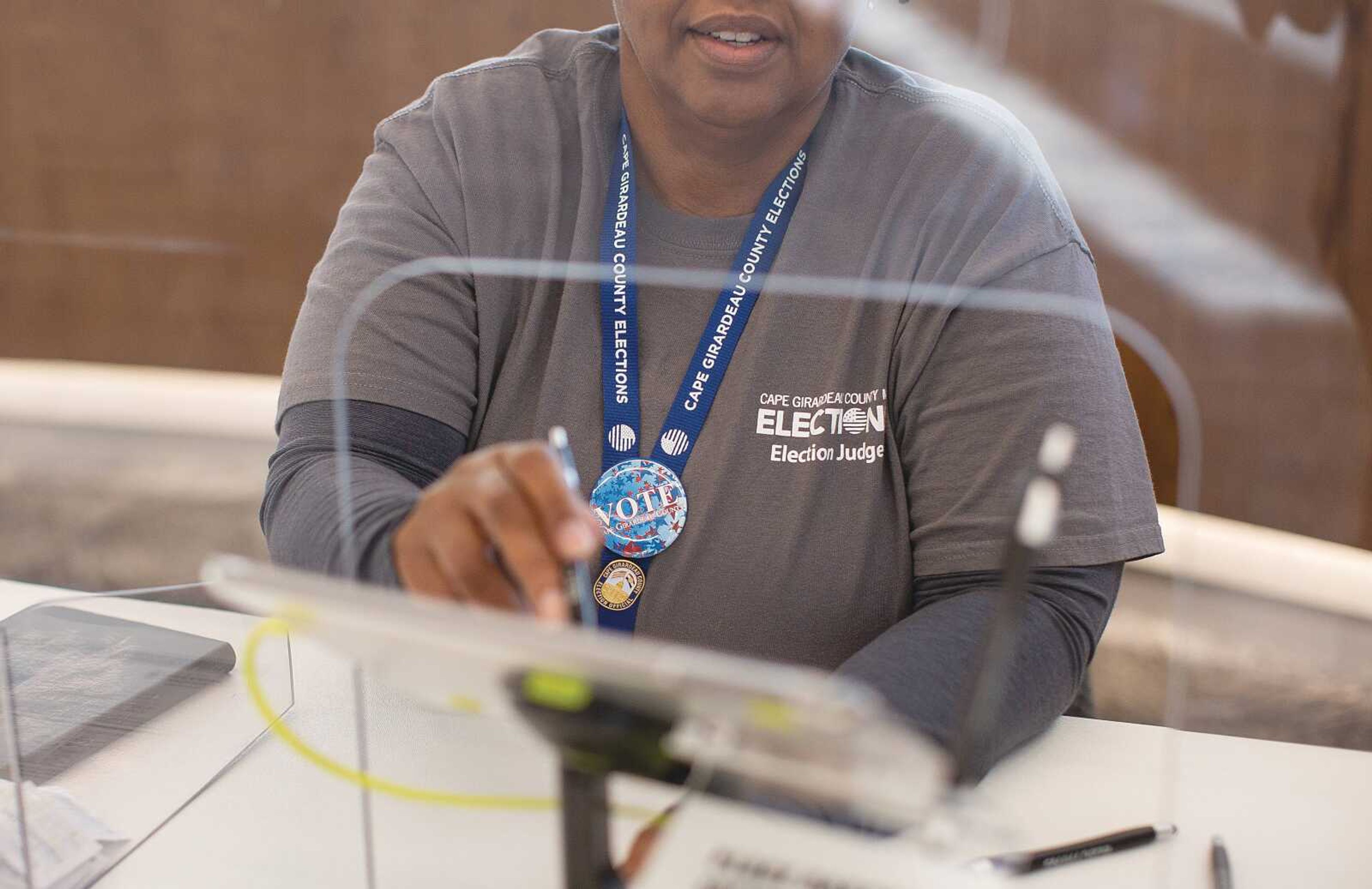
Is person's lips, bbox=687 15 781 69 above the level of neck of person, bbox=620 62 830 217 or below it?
above

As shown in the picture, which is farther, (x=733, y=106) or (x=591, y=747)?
(x=733, y=106)

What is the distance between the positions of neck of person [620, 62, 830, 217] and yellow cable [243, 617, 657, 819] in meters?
0.40

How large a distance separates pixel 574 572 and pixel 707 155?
1.33ft

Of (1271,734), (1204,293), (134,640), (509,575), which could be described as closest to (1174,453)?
(509,575)

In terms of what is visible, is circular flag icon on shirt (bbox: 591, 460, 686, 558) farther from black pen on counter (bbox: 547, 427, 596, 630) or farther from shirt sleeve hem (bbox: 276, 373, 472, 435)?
shirt sleeve hem (bbox: 276, 373, 472, 435)

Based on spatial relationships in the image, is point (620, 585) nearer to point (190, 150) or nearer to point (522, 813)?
point (522, 813)

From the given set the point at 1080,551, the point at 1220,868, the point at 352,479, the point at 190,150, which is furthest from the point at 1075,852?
the point at 190,150

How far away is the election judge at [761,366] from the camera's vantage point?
2.43 feet

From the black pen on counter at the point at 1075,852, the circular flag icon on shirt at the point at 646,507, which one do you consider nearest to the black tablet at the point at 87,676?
the circular flag icon on shirt at the point at 646,507

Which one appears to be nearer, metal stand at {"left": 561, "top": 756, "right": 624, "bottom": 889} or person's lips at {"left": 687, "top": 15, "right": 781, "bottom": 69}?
metal stand at {"left": 561, "top": 756, "right": 624, "bottom": 889}

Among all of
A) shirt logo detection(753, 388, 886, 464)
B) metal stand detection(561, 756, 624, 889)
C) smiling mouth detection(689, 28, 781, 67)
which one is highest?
smiling mouth detection(689, 28, 781, 67)

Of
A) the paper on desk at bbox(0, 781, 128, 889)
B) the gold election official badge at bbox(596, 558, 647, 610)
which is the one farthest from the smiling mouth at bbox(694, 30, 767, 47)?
the paper on desk at bbox(0, 781, 128, 889)

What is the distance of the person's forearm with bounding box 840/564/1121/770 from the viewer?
0.66m

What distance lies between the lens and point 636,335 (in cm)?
76
